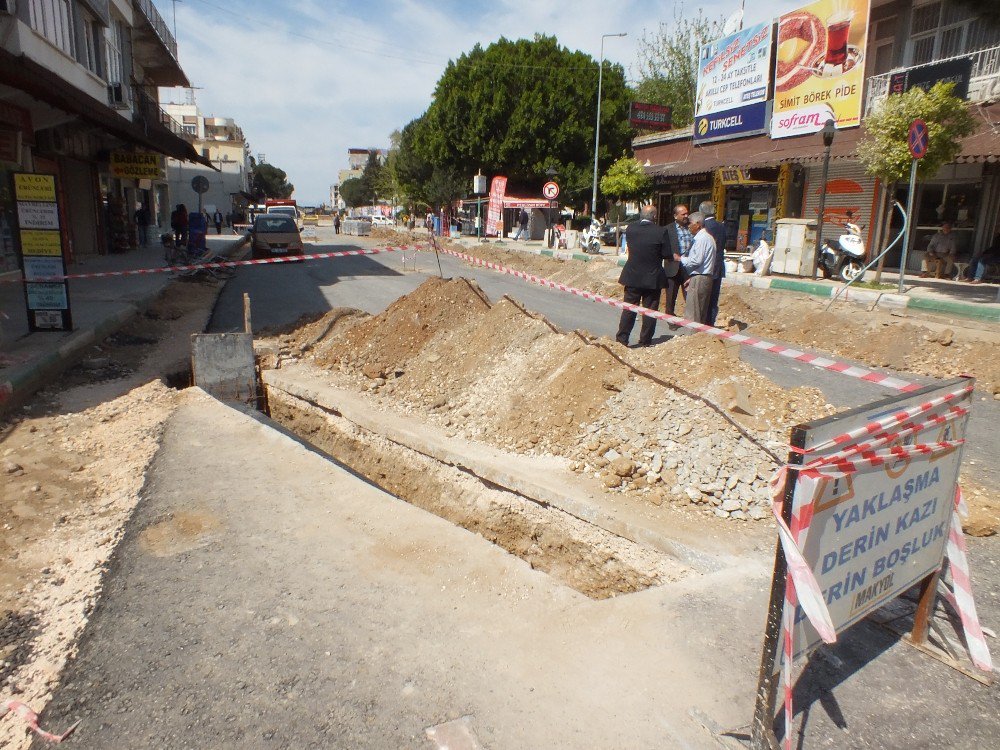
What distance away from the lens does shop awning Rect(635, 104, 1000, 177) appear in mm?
14289

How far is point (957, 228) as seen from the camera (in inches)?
655

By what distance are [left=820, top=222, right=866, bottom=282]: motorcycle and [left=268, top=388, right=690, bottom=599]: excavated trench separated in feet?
42.3

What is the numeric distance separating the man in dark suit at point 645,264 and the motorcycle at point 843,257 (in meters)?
9.17

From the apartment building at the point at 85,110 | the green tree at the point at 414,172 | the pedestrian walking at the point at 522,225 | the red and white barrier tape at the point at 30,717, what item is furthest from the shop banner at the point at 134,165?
the green tree at the point at 414,172

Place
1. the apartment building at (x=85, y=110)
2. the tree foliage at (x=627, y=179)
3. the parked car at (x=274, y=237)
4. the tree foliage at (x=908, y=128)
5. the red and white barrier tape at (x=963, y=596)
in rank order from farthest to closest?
1. the tree foliage at (x=627, y=179)
2. the parked car at (x=274, y=237)
3. the tree foliage at (x=908, y=128)
4. the apartment building at (x=85, y=110)
5. the red and white barrier tape at (x=963, y=596)

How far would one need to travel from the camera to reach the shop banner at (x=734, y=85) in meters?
21.6

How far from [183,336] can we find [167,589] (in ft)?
26.9

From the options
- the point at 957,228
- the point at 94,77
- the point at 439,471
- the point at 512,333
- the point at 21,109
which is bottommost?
the point at 439,471

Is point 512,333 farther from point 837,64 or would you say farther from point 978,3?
point 837,64

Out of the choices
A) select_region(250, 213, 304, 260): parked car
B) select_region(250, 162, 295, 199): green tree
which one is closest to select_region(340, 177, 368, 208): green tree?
select_region(250, 162, 295, 199): green tree

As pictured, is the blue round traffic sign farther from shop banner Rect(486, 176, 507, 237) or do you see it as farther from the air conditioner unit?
shop banner Rect(486, 176, 507, 237)

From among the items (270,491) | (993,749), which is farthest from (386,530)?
(993,749)

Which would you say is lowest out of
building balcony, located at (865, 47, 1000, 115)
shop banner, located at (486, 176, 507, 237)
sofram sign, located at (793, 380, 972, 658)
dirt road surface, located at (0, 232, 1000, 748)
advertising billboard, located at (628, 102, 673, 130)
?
dirt road surface, located at (0, 232, 1000, 748)

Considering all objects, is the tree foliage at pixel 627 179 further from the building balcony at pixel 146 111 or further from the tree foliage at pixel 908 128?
the building balcony at pixel 146 111
